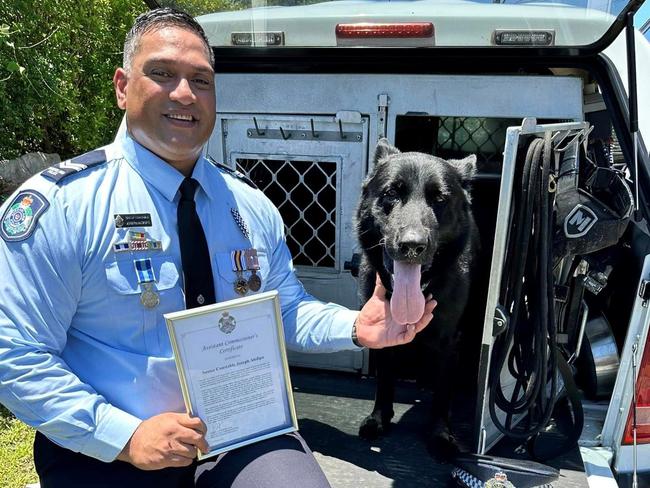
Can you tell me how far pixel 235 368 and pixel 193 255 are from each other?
35 centimetres

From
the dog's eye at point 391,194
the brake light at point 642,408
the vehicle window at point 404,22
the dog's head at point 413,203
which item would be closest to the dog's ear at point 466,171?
the dog's head at point 413,203

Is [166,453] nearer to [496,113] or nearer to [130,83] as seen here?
[130,83]

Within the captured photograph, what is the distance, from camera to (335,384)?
8.71 feet

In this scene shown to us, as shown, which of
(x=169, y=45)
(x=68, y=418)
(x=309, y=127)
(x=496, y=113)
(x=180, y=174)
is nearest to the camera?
(x=68, y=418)

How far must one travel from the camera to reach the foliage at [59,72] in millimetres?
4309

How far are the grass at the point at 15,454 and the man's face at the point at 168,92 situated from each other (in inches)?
75.3

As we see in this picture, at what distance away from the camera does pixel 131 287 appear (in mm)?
1453

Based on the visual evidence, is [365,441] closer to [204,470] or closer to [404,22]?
[204,470]

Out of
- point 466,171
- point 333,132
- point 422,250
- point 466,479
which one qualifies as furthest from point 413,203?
point 466,479

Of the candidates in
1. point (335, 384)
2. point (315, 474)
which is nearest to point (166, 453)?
point (315, 474)

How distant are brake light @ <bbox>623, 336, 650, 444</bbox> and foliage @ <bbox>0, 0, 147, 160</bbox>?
401cm

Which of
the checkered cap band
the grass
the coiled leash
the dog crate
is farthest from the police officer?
the grass

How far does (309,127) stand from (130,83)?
1.12 metres

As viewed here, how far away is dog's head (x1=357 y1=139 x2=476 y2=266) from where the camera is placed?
1.89m
